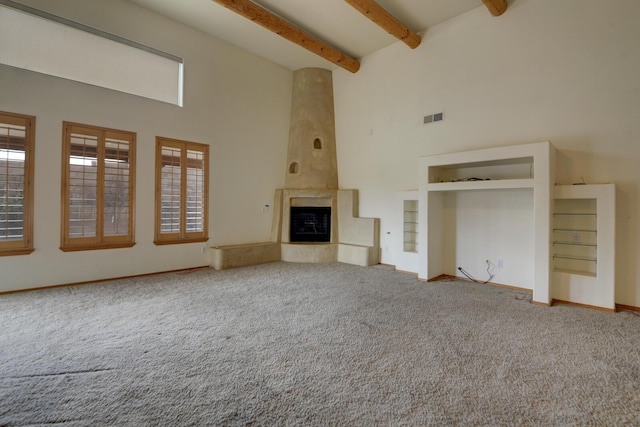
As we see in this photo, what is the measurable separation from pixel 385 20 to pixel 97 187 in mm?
5360

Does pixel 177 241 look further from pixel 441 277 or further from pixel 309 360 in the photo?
pixel 441 277

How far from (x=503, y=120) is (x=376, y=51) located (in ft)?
10.2

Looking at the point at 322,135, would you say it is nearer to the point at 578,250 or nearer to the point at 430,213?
the point at 430,213

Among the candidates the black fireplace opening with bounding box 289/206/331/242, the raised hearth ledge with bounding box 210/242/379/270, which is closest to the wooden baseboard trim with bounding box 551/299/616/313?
the raised hearth ledge with bounding box 210/242/379/270

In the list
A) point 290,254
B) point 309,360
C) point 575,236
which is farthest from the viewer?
point 290,254

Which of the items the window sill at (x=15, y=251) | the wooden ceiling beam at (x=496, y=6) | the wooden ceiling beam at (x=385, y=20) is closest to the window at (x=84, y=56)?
the window sill at (x=15, y=251)

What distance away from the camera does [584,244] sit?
4.02m

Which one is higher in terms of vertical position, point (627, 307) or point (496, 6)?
point (496, 6)

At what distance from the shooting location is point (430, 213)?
5.04 metres

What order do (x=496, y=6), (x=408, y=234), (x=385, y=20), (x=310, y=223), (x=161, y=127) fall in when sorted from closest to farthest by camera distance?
(x=496, y=6) < (x=385, y=20) < (x=161, y=127) < (x=408, y=234) < (x=310, y=223)

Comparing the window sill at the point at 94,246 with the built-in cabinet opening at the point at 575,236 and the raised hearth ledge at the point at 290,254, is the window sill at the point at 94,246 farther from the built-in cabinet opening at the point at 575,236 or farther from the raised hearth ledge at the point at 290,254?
the built-in cabinet opening at the point at 575,236

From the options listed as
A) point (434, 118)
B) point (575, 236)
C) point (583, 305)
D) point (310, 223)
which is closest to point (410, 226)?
point (434, 118)

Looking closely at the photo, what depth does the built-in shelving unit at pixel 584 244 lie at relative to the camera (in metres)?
3.61

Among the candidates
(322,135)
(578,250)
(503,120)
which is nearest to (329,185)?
(322,135)
